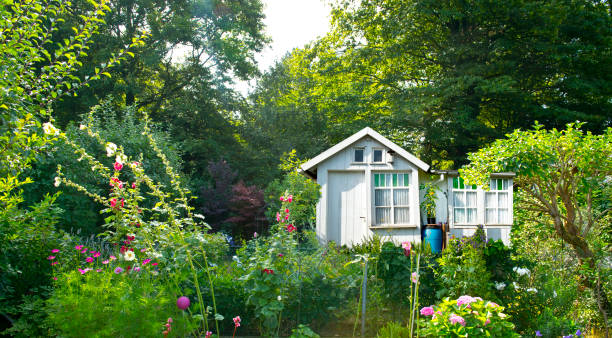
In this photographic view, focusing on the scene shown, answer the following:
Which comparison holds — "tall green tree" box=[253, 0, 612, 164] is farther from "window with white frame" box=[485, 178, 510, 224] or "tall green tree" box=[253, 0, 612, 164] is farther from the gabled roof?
the gabled roof

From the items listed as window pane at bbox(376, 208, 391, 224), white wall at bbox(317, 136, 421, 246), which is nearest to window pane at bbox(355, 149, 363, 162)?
white wall at bbox(317, 136, 421, 246)

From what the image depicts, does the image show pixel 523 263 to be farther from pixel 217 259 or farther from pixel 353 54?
pixel 353 54

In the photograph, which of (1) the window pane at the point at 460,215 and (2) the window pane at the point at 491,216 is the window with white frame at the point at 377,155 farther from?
(2) the window pane at the point at 491,216

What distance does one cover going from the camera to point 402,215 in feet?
34.8

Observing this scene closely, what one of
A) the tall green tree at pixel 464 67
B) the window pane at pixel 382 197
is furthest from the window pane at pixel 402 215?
the tall green tree at pixel 464 67

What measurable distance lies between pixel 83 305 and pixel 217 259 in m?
2.12

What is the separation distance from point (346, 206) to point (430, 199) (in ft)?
6.93

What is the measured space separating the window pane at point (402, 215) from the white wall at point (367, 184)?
0.33 feet

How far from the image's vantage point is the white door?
10719mm

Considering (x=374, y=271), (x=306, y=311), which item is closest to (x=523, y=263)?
(x=374, y=271)

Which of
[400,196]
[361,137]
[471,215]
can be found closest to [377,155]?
[361,137]

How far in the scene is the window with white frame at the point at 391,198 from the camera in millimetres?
10594

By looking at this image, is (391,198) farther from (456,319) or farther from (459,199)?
(456,319)

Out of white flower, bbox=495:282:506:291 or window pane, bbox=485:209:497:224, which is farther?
window pane, bbox=485:209:497:224
